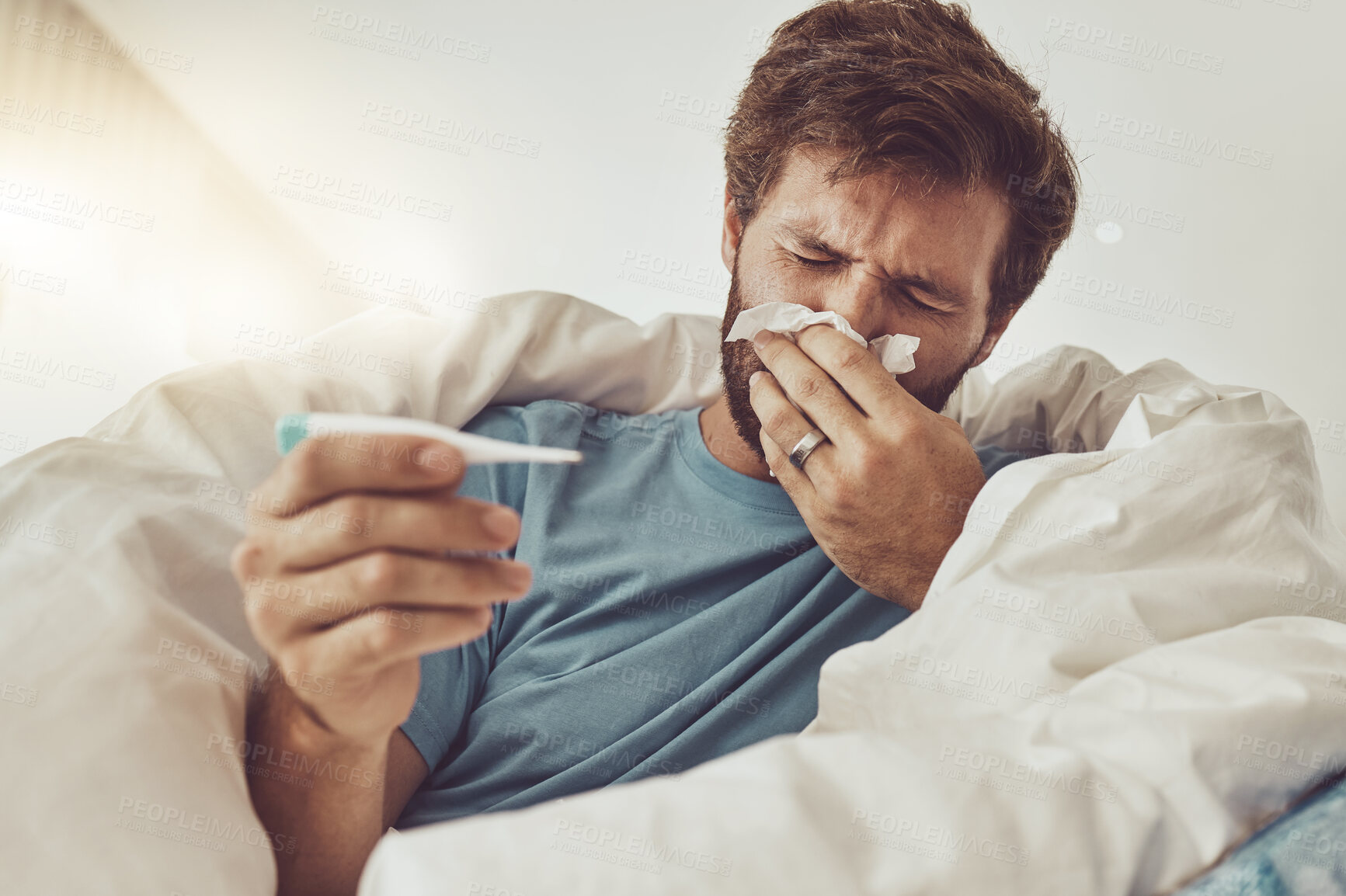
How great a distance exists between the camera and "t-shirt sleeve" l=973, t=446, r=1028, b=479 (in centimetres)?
127

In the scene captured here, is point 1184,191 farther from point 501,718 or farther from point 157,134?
point 157,134

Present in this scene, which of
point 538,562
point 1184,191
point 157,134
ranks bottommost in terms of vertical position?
point 538,562

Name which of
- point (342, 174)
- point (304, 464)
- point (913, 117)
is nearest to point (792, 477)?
point (913, 117)

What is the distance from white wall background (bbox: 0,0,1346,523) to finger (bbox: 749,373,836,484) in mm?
683

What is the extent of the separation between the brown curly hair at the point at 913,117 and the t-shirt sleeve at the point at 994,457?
0.22 m

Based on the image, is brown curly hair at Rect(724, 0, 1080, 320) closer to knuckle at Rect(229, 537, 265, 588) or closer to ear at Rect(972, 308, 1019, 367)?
ear at Rect(972, 308, 1019, 367)

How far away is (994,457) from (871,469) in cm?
41

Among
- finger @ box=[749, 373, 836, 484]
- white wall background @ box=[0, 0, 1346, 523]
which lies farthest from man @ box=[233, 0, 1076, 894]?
white wall background @ box=[0, 0, 1346, 523]

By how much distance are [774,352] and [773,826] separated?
2.25 ft

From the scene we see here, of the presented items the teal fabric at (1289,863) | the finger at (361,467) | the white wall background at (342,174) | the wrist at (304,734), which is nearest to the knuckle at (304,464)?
the finger at (361,467)

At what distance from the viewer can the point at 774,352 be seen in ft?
3.55

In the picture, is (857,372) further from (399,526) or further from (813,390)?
(399,526)

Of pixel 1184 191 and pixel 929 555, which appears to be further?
pixel 1184 191

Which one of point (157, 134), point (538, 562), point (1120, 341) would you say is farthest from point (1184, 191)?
point (157, 134)
